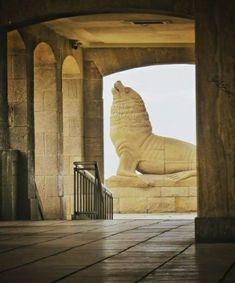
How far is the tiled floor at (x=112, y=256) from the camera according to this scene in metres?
6.93

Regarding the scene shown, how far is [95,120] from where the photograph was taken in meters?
24.8

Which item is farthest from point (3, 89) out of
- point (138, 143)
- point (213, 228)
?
point (138, 143)

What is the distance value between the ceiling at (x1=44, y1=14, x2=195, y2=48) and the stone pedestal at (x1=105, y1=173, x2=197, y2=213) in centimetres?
338

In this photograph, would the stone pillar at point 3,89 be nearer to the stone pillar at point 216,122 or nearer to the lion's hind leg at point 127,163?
the stone pillar at point 216,122

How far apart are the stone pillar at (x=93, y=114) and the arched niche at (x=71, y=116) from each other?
0.41 metres

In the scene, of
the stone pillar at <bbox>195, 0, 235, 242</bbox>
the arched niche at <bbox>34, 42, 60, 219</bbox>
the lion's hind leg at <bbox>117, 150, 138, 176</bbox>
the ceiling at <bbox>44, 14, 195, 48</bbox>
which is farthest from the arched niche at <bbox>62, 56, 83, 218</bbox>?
the stone pillar at <bbox>195, 0, 235, 242</bbox>

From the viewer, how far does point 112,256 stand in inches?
340

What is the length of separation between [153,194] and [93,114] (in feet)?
8.10

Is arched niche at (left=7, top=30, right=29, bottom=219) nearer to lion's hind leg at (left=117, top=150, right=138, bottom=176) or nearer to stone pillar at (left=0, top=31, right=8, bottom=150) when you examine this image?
stone pillar at (left=0, top=31, right=8, bottom=150)

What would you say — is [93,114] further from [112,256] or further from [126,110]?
[112,256]

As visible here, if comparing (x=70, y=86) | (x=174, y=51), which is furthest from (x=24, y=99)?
(x=174, y=51)

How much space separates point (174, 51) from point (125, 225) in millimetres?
11109

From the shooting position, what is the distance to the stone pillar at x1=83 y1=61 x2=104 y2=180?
2462 centimetres

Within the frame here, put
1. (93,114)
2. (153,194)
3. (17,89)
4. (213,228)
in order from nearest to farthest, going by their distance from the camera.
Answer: (213,228), (17,89), (93,114), (153,194)
